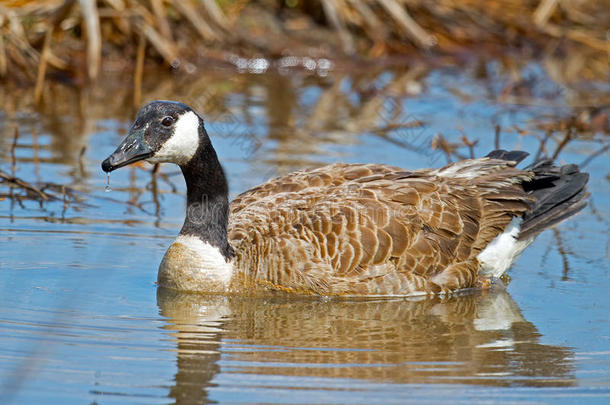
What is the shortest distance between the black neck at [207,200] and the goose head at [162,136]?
15 centimetres

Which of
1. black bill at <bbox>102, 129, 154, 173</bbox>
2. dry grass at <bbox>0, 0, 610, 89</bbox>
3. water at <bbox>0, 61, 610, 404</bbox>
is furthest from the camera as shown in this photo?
dry grass at <bbox>0, 0, 610, 89</bbox>

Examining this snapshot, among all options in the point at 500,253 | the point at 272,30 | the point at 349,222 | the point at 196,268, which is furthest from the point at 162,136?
the point at 272,30

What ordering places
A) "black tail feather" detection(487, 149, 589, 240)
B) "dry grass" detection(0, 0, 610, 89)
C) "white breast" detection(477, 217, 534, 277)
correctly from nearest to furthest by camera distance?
"white breast" detection(477, 217, 534, 277) → "black tail feather" detection(487, 149, 589, 240) → "dry grass" detection(0, 0, 610, 89)

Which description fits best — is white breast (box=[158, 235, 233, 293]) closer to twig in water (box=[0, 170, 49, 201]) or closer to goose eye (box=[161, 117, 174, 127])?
goose eye (box=[161, 117, 174, 127])

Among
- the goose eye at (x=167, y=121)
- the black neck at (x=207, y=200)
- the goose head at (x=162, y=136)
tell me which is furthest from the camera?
the black neck at (x=207, y=200)

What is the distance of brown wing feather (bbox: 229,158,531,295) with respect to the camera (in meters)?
8.73

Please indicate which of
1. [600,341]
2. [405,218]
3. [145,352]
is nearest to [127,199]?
[405,218]

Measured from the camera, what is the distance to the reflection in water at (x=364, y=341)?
6.85 meters

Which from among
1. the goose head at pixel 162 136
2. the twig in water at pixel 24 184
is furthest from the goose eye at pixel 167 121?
the twig in water at pixel 24 184

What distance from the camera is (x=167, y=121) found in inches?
326

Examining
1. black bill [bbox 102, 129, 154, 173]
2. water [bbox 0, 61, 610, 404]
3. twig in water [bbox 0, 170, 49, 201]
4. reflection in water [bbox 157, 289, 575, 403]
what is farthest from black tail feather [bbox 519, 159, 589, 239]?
twig in water [bbox 0, 170, 49, 201]

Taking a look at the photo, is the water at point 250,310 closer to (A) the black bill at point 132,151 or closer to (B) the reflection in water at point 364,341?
(B) the reflection in water at point 364,341

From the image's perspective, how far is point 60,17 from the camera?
15922mm

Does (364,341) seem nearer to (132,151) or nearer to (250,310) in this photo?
(250,310)
